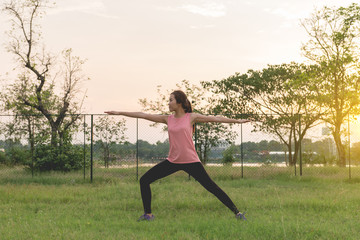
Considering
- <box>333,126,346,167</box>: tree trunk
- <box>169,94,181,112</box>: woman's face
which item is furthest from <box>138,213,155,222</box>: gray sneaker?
<box>333,126,346,167</box>: tree trunk

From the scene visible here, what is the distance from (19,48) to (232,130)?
39.7ft

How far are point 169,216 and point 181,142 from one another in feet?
5.09

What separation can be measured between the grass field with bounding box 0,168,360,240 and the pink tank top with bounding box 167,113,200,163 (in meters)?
1.03

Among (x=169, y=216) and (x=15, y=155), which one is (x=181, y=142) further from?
(x=15, y=155)

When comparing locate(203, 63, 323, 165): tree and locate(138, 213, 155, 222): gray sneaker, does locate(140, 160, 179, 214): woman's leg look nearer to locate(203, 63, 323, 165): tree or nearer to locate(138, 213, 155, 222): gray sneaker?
locate(138, 213, 155, 222): gray sneaker

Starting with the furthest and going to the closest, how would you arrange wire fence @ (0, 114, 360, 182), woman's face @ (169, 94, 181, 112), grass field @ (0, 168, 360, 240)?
wire fence @ (0, 114, 360, 182)
woman's face @ (169, 94, 181, 112)
grass field @ (0, 168, 360, 240)

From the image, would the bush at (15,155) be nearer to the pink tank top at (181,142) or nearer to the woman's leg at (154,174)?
the woman's leg at (154,174)

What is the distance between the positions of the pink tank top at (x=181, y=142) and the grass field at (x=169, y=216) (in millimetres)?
1032

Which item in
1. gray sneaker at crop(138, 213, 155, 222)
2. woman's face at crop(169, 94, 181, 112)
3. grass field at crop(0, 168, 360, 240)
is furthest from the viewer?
gray sneaker at crop(138, 213, 155, 222)

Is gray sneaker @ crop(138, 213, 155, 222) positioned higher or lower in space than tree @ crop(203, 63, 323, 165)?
lower

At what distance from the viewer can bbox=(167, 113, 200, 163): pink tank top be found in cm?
585

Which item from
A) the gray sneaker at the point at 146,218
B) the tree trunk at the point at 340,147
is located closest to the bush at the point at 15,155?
the gray sneaker at the point at 146,218

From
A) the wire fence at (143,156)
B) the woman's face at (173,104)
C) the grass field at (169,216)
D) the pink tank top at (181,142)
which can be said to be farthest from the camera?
the wire fence at (143,156)

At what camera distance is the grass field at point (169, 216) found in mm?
5230
